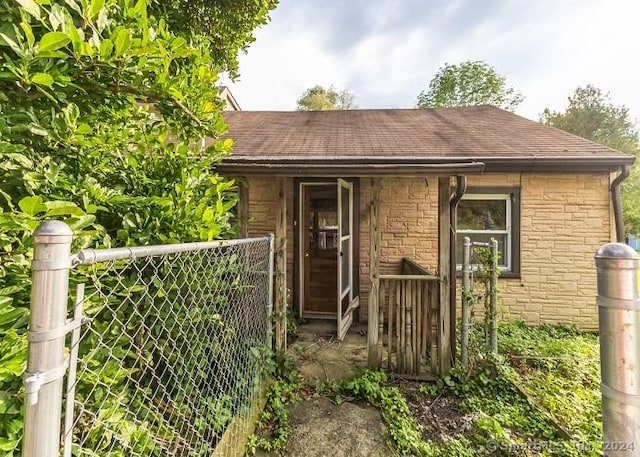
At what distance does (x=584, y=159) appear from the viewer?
5043 mm

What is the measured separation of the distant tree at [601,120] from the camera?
66.5ft

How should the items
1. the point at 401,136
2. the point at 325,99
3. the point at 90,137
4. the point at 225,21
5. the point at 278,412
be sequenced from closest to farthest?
the point at 90,137
the point at 278,412
the point at 225,21
the point at 401,136
the point at 325,99

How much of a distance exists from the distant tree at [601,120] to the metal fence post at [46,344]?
1100 inches

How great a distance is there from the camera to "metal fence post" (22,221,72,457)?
2.20 feet

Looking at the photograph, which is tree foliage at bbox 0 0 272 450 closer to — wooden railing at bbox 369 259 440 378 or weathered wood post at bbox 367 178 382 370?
weathered wood post at bbox 367 178 382 370

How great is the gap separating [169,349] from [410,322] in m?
2.70

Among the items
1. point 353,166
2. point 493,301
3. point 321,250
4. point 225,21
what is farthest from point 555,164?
point 225,21

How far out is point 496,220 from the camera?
18.6 ft

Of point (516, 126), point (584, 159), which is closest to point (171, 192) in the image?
point (584, 159)

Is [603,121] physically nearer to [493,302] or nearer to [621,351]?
[493,302]

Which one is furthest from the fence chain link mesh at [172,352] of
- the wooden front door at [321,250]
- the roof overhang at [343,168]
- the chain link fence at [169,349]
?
the wooden front door at [321,250]

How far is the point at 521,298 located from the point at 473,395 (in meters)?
2.96

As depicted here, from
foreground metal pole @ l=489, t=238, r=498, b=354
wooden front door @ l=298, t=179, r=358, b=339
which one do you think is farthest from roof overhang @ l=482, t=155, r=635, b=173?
wooden front door @ l=298, t=179, r=358, b=339

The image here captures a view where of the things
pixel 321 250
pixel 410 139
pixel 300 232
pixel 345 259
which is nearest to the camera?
pixel 345 259
